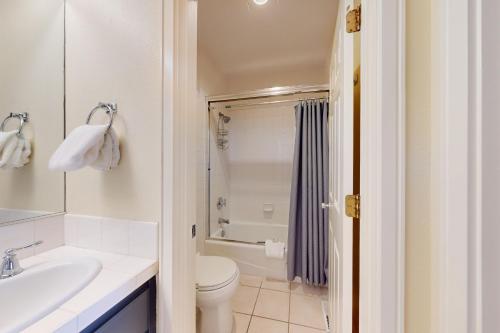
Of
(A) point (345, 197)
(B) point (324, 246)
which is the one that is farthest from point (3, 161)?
(B) point (324, 246)

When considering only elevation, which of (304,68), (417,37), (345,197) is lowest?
(345,197)

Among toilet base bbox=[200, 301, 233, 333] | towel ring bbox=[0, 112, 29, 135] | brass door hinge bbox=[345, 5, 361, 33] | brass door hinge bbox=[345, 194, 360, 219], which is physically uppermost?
brass door hinge bbox=[345, 5, 361, 33]

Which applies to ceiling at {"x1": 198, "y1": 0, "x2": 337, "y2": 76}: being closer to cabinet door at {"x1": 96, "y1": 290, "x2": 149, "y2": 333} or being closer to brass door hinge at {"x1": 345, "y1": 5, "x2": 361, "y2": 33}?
brass door hinge at {"x1": 345, "y1": 5, "x2": 361, "y2": 33}

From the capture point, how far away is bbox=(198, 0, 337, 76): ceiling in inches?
65.9

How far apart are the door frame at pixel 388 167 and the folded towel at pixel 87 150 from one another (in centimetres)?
97

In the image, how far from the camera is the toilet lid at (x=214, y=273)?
129 centimetres

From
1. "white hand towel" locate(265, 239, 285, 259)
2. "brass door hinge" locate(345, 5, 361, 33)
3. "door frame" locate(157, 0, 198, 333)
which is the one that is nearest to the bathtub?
"white hand towel" locate(265, 239, 285, 259)

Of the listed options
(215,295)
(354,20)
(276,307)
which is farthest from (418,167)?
(276,307)

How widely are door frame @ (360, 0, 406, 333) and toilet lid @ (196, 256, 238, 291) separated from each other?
3.04 ft

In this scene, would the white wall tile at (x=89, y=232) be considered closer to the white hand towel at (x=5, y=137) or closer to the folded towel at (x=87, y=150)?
the folded towel at (x=87, y=150)

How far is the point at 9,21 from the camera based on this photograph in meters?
0.91
